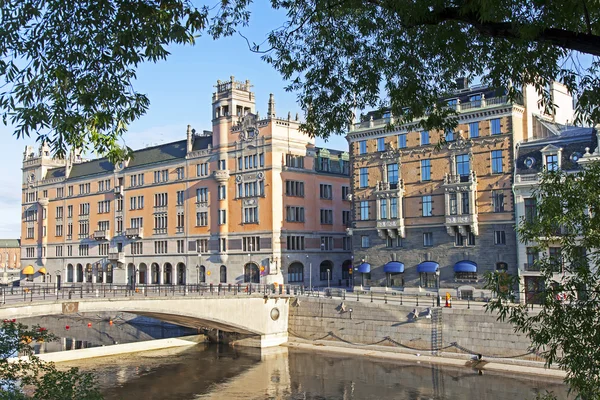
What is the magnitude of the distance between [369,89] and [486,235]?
143ft

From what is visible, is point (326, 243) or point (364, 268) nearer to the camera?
point (364, 268)

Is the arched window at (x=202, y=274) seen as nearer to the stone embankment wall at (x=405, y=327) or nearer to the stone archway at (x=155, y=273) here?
the stone archway at (x=155, y=273)

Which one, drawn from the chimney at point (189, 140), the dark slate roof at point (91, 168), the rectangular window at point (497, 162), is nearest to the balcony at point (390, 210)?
the rectangular window at point (497, 162)

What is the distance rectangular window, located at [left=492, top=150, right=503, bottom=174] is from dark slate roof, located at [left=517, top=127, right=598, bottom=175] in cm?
163

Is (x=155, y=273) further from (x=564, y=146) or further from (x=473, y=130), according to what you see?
(x=564, y=146)

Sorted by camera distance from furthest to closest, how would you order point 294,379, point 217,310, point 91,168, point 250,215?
point 91,168, point 250,215, point 217,310, point 294,379

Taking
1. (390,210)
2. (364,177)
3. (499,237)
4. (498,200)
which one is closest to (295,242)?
(364,177)

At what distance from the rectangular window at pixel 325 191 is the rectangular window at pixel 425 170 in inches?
835

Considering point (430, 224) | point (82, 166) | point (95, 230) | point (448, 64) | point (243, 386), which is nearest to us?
point (448, 64)

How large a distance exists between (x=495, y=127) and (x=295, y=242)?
28779 mm

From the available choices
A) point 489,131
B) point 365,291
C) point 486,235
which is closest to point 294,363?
point 365,291

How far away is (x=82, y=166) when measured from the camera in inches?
4188

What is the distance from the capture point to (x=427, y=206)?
62250 millimetres

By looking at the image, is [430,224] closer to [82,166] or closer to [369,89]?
[369,89]
